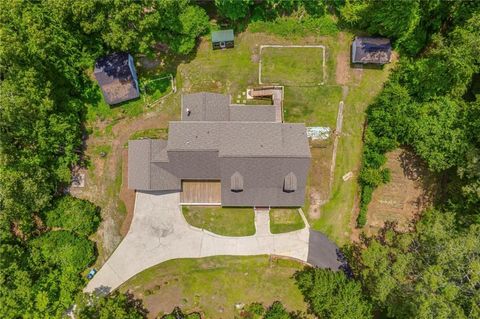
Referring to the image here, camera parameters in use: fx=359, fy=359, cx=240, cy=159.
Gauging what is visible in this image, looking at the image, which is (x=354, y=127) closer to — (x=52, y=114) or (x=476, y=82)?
(x=476, y=82)

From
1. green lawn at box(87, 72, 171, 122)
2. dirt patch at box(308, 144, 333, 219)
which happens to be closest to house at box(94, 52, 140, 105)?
green lawn at box(87, 72, 171, 122)

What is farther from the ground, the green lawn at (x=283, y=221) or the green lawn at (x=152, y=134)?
the green lawn at (x=152, y=134)

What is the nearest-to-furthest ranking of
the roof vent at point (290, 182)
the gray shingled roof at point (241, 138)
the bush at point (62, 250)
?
the bush at point (62, 250) < the gray shingled roof at point (241, 138) < the roof vent at point (290, 182)

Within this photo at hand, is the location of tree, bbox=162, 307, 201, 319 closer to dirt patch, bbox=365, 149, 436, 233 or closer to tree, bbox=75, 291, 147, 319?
tree, bbox=75, 291, 147, 319

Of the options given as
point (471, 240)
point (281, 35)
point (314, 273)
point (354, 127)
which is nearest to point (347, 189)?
point (354, 127)

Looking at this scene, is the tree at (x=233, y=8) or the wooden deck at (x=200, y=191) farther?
the wooden deck at (x=200, y=191)

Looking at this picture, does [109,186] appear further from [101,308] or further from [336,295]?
[336,295]

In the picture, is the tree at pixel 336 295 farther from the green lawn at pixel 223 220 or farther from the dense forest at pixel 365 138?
the green lawn at pixel 223 220

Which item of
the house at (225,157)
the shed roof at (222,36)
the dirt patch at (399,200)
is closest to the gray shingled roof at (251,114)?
the house at (225,157)
